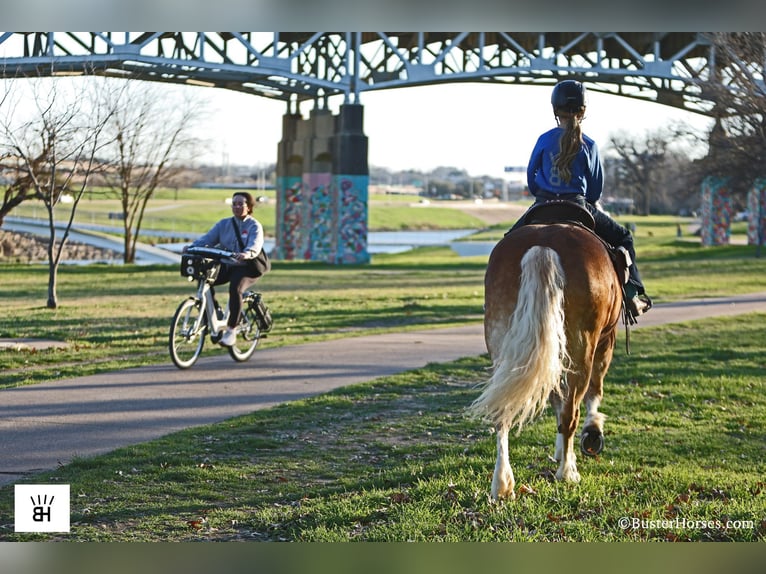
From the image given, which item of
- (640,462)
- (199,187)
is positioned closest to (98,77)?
(640,462)

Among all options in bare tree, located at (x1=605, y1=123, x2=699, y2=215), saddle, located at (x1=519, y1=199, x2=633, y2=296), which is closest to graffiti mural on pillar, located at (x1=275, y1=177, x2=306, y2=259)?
bare tree, located at (x1=605, y1=123, x2=699, y2=215)

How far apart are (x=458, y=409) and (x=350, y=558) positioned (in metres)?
4.27

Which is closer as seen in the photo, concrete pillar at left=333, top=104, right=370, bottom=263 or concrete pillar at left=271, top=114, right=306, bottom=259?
concrete pillar at left=333, top=104, right=370, bottom=263

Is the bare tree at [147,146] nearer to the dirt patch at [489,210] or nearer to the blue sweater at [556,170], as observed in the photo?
the blue sweater at [556,170]

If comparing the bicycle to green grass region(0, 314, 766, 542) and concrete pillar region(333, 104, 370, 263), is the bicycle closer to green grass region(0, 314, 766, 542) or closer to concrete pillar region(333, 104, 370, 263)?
green grass region(0, 314, 766, 542)

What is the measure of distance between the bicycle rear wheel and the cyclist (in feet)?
0.70

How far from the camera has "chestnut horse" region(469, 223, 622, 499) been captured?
21.2ft

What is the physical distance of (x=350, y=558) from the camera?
5.89 meters

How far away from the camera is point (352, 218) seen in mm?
33594

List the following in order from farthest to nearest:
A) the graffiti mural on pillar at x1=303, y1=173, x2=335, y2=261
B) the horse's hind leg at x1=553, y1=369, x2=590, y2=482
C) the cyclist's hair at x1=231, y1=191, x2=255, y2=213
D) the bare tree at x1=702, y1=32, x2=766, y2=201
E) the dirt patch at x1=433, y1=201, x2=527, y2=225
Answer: the dirt patch at x1=433, y1=201, x2=527, y2=225
the graffiti mural on pillar at x1=303, y1=173, x2=335, y2=261
the bare tree at x1=702, y1=32, x2=766, y2=201
the cyclist's hair at x1=231, y1=191, x2=255, y2=213
the horse's hind leg at x1=553, y1=369, x2=590, y2=482

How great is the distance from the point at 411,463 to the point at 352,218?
26101 mm

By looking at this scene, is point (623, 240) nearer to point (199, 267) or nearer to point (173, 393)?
point (173, 393)

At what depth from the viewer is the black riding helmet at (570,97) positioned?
709 centimetres

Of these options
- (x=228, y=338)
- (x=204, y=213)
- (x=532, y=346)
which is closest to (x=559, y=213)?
(x=532, y=346)
